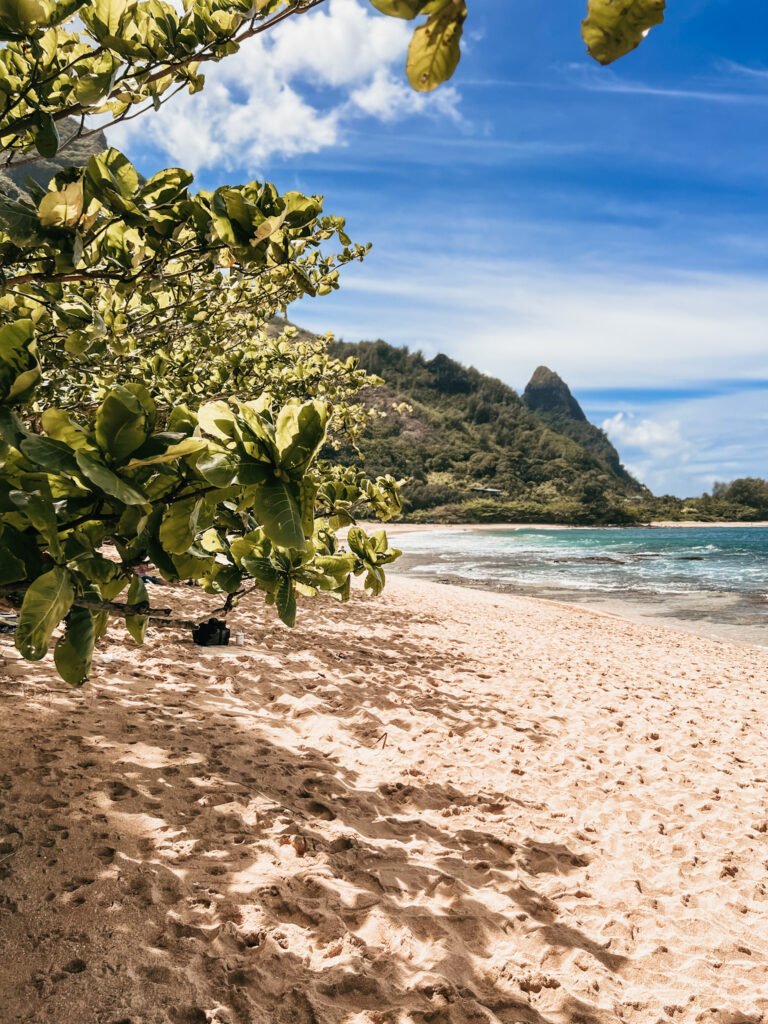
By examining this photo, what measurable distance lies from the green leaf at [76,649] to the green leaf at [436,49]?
1.28 m

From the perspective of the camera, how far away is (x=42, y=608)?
1.16m

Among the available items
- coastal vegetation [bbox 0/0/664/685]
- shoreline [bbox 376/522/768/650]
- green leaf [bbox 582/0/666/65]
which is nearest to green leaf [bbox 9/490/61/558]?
coastal vegetation [bbox 0/0/664/685]

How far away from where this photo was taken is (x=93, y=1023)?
1.82m

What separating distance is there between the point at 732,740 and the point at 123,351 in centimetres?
618

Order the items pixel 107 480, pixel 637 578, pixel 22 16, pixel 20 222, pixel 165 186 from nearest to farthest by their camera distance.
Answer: pixel 107 480, pixel 22 16, pixel 20 222, pixel 165 186, pixel 637 578

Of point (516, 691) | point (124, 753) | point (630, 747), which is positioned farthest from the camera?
point (516, 691)

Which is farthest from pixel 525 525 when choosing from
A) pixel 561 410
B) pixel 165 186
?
pixel 561 410

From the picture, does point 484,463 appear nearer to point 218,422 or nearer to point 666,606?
point 666,606

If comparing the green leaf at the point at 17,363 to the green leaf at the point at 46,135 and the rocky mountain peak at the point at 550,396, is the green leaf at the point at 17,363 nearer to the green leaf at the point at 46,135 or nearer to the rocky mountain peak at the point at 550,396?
the green leaf at the point at 46,135

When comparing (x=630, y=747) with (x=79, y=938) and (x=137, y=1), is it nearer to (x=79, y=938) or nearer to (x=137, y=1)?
(x=79, y=938)

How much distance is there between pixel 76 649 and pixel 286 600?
551 millimetres

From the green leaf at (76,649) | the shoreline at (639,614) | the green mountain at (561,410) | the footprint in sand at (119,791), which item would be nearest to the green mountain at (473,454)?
the green mountain at (561,410)

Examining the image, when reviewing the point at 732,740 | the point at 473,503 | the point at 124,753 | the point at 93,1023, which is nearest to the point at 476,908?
the point at 93,1023

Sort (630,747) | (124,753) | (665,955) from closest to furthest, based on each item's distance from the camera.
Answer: (665,955) → (124,753) → (630,747)
